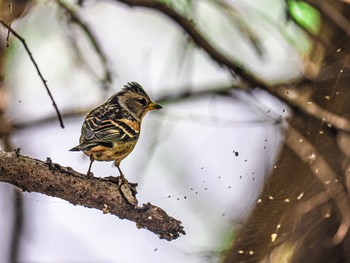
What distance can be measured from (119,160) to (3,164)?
0.76ft

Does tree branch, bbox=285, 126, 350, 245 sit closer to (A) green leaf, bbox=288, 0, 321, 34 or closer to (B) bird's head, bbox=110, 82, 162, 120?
(B) bird's head, bbox=110, 82, 162, 120

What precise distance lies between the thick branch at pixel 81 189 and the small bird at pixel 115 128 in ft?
0.13

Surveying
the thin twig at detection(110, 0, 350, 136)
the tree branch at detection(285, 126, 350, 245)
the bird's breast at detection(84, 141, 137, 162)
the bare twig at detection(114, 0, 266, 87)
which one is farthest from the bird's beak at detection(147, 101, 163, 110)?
the bare twig at detection(114, 0, 266, 87)

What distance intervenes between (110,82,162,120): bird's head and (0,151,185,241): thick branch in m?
0.17

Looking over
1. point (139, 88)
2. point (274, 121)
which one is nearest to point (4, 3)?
point (139, 88)

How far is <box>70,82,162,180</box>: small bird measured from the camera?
1.45 metres

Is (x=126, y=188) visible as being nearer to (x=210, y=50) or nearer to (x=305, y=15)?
(x=210, y=50)

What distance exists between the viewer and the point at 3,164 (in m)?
1.50

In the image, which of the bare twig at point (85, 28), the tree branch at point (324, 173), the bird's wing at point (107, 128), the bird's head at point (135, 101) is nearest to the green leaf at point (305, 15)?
the bare twig at point (85, 28)

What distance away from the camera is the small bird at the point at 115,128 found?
4.75ft

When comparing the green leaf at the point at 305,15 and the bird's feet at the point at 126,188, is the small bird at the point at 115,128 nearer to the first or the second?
the bird's feet at the point at 126,188

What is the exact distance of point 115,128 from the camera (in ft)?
4.92

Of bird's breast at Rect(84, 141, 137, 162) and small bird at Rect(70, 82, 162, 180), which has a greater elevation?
small bird at Rect(70, 82, 162, 180)

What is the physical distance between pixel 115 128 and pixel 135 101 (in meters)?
0.17
